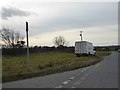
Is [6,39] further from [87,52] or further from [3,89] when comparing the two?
[3,89]

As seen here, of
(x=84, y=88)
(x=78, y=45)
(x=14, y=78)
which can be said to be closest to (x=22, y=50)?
(x=78, y=45)

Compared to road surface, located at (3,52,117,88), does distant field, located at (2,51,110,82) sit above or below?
below

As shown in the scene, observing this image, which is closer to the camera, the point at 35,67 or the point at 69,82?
the point at 69,82

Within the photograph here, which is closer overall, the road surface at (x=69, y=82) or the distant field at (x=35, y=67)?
the road surface at (x=69, y=82)

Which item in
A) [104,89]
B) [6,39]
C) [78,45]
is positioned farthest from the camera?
[6,39]

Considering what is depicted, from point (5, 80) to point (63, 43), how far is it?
148570 mm

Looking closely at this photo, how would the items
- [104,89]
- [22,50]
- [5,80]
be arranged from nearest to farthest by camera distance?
[104,89] < [5,80] < [22,50]

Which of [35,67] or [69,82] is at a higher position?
[69,82]

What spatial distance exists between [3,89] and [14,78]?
471 cm

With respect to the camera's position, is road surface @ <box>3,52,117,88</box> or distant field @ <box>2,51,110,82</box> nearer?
road surface @ <box>3,52,117,88</box>

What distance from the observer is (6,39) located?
401 ft

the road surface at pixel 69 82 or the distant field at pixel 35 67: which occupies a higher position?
the road surface at pixel 69 82

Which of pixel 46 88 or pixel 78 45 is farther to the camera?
pixel 78 45

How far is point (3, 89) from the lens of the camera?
1280 centimetres
